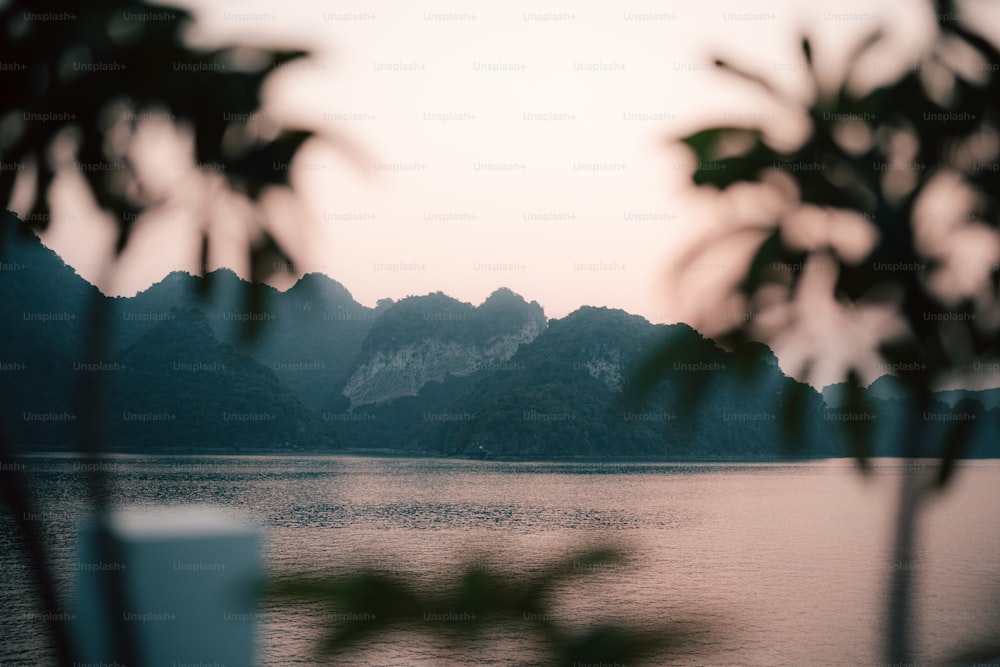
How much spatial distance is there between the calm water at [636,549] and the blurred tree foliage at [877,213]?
163cm

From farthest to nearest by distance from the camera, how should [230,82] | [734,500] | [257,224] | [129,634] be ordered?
[734,500] < [257,224] < [230,82] < [129,634]

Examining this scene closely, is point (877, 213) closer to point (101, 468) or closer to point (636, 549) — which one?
point (636, 549)

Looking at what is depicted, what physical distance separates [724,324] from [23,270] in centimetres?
22538

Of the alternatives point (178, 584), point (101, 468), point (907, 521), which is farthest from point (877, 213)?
point (178, 584)

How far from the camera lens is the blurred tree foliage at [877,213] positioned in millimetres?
6676

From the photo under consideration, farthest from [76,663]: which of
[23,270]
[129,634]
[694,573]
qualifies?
[23,270]

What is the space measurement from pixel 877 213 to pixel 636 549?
18.1 ft

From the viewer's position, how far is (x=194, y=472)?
198 m

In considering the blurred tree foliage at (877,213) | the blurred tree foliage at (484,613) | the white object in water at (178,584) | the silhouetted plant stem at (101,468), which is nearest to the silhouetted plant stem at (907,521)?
the blurred tree foliage at (877,213)

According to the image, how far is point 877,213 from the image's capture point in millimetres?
6852

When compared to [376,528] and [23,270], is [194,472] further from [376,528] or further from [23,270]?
A: [376,528]

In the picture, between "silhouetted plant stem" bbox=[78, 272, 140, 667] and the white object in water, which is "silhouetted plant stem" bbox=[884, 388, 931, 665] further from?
the white object in water

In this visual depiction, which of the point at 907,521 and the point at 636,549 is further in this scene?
the point at 907,521

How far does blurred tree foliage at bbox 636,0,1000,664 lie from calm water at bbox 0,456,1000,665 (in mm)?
1626
